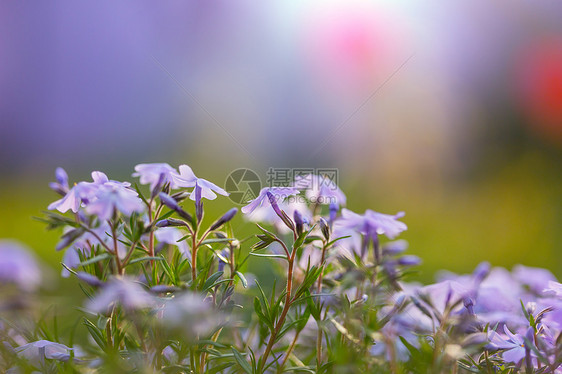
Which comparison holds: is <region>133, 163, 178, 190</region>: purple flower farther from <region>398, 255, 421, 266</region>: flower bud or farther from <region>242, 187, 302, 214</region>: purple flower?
<region>398, 255, 421, 266</region>: flower bud

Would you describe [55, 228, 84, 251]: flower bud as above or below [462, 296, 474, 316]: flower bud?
above

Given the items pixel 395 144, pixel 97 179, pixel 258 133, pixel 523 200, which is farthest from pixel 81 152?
pixel 97 179

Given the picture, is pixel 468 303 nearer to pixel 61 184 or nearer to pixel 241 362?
pixel 241 362

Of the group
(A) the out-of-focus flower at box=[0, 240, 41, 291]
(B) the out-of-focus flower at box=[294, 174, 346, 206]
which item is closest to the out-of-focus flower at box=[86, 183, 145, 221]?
(B) the out-of-focus flower at box=[294, 174, 346, 206]

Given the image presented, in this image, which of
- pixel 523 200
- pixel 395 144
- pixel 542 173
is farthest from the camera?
pixel 395 144

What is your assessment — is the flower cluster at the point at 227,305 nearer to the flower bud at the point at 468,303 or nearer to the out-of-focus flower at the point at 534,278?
the flower bud at the point at 468,303

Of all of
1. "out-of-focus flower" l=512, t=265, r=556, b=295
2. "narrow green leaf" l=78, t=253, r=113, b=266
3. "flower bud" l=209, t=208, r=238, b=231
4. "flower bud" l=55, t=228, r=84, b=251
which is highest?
"flower bud" l=209, t=208, r=238, b=231

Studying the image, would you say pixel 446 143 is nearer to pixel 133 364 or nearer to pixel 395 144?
pixel 395 144
